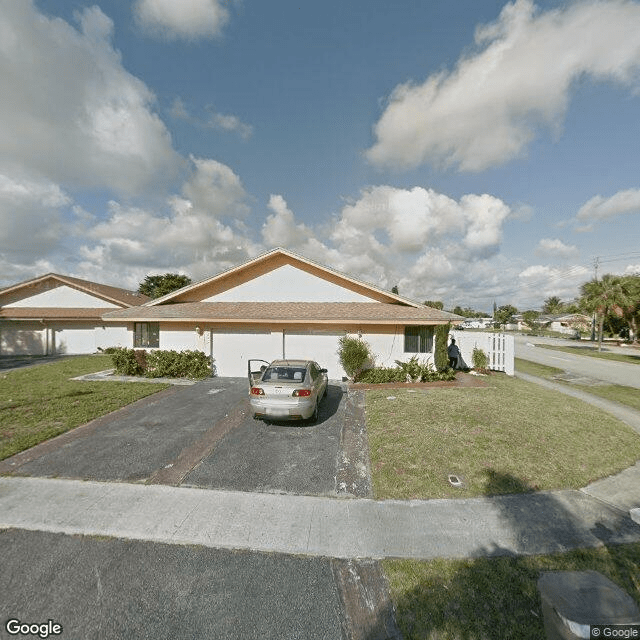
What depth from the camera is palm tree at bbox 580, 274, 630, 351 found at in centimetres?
3078

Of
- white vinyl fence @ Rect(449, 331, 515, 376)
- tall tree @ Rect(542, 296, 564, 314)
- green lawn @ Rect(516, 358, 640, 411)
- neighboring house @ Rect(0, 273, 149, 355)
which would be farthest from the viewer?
tall tree @ Rect(542, 296, 564, 314)

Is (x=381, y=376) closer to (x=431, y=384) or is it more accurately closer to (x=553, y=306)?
(x=431, y=384)

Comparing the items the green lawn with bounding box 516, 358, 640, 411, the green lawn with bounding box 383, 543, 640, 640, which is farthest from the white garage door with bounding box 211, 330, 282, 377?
the green lawn with bounding box 516, 358, 640, 411

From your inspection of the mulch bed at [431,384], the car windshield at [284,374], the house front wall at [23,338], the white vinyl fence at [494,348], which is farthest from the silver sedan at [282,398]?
the house front wall at [23,338]

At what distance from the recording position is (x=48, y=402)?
999 centimetres

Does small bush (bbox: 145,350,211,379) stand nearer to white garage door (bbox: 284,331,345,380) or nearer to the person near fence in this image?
white garage door (bbox: 284,331,345,380)

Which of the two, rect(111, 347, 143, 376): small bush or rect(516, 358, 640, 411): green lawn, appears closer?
rect(516, 358, 640, 411): green lawn

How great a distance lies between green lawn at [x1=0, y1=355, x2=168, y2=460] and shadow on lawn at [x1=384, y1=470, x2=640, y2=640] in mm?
8047

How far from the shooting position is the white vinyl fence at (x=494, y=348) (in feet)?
50.5

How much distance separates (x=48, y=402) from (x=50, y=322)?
56.0ft

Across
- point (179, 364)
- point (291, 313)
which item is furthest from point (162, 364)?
point (291, 313)

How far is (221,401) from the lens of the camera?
1043 centimetres

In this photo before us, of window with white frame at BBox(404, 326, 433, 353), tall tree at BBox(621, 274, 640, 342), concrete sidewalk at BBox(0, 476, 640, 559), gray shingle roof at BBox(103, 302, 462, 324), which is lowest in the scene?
concrete sidewalk at BBox(0, 476, 640, 559)

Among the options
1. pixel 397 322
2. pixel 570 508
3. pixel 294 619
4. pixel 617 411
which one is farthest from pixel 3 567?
pixel 617 411
